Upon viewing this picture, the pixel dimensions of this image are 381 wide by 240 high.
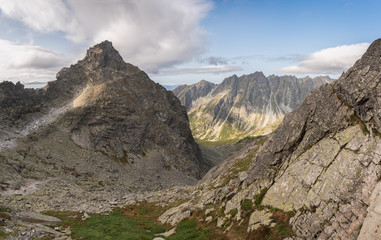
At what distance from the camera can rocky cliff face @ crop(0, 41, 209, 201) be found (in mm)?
78312

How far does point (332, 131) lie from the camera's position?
26.2 metres

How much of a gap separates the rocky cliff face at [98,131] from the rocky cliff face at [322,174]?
58055 mm

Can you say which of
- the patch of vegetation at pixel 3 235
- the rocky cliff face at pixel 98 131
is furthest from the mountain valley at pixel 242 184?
the rocky cliff face at pixel 98 131

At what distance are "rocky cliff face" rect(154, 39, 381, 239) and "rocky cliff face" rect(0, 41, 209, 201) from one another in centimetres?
5805

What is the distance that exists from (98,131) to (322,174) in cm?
11049

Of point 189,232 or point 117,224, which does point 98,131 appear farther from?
point 189,232

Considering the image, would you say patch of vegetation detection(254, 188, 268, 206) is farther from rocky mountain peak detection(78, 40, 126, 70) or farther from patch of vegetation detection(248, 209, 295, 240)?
rocky mountain peak detection(78, 40, 126, 70)

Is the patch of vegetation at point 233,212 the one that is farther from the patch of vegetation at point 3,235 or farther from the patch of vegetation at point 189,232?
the patch of vegetation at point 3,235

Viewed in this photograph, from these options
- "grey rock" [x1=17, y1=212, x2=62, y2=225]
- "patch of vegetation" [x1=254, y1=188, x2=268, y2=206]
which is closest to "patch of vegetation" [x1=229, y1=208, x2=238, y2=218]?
"patch of vegetation" [x1=254, y1=188, x2=268, y2=206]

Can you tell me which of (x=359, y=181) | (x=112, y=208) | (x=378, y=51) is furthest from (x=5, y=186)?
(x=378, y=51)

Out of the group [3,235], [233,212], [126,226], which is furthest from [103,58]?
[233,212]

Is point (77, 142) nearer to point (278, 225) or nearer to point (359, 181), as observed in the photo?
point (278, 225)

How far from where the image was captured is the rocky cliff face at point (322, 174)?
62.5 ft

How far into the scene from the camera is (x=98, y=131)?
113312 mm
